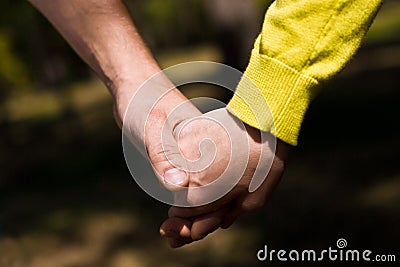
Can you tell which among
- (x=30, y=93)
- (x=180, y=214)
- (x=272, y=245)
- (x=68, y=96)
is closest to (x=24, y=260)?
(x=272, y=245)

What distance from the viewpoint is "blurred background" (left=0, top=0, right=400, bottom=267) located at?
4.33 m

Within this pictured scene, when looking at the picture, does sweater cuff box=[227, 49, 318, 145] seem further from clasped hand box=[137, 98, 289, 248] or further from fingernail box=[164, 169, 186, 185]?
fingernail box=[164, 169, 186, 185]

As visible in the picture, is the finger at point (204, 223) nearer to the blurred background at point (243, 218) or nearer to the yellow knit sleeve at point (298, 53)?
the yellow knit sleeve at point (298, 53)

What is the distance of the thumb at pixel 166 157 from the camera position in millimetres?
1270

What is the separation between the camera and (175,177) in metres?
1.27

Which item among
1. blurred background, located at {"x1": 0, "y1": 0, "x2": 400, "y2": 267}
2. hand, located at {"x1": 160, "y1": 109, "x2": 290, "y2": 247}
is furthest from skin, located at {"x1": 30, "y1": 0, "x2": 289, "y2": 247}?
blurred background, located at {"x1": 0, "y1": 0, "x2": 400, "y2": 267}

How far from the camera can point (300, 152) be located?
598 cm

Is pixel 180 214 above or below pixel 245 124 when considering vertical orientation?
below

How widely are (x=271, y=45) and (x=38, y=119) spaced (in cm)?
1200

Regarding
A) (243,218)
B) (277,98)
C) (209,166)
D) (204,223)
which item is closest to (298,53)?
(277,98)

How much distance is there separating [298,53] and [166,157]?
0.95 ft

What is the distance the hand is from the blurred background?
2533mm

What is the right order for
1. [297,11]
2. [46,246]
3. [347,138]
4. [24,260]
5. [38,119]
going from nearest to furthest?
[297,11], [24,260], [46,246], [347,138], [38,119]

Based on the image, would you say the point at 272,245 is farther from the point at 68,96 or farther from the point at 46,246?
the point at 68,96
